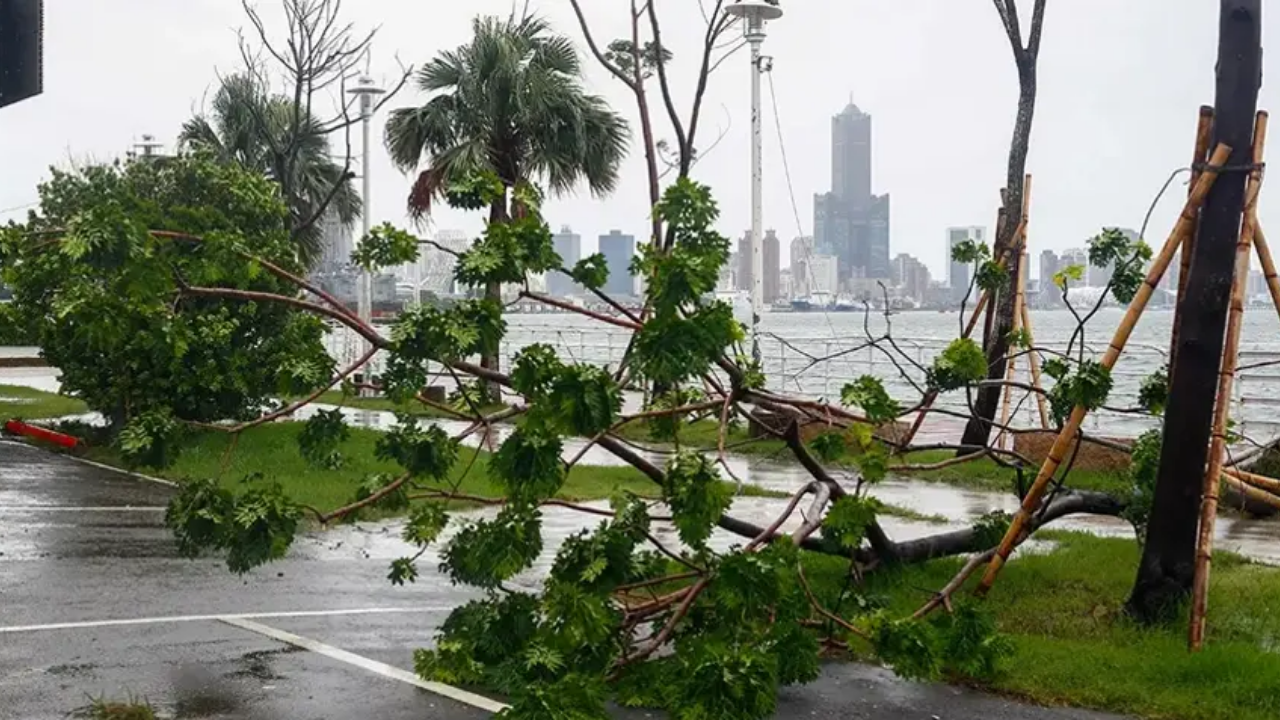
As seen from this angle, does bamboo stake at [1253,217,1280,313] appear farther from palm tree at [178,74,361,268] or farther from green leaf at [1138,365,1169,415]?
palm tree at [178,74,361,268]

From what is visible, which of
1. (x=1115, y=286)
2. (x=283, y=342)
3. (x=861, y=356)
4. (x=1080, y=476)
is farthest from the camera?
(x=861, y=356)

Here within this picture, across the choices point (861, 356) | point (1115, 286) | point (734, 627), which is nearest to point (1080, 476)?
point (1115, 286)

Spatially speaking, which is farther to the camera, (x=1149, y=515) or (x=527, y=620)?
(x=1149, y=515)

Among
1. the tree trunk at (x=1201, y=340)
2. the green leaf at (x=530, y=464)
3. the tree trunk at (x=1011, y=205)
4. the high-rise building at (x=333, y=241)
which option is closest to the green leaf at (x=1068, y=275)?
the tree trunk at (x=1201, y=340)

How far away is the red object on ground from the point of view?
19734 millimetres

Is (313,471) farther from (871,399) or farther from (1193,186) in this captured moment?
(1193,186)

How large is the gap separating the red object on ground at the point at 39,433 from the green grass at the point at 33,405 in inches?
61.7

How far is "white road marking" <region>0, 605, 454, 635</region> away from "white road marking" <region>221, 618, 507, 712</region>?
16 centimetres

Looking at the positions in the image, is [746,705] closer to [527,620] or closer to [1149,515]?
[527,620]

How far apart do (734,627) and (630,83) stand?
18.3m

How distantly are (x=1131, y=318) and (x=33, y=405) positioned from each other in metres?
22.6

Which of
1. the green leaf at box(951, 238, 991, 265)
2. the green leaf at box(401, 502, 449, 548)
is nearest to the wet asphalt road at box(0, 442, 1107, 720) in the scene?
the green leaf at box(401, 502, 449, 548)

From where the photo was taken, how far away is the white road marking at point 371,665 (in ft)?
24.0

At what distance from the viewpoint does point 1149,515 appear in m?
8.64
